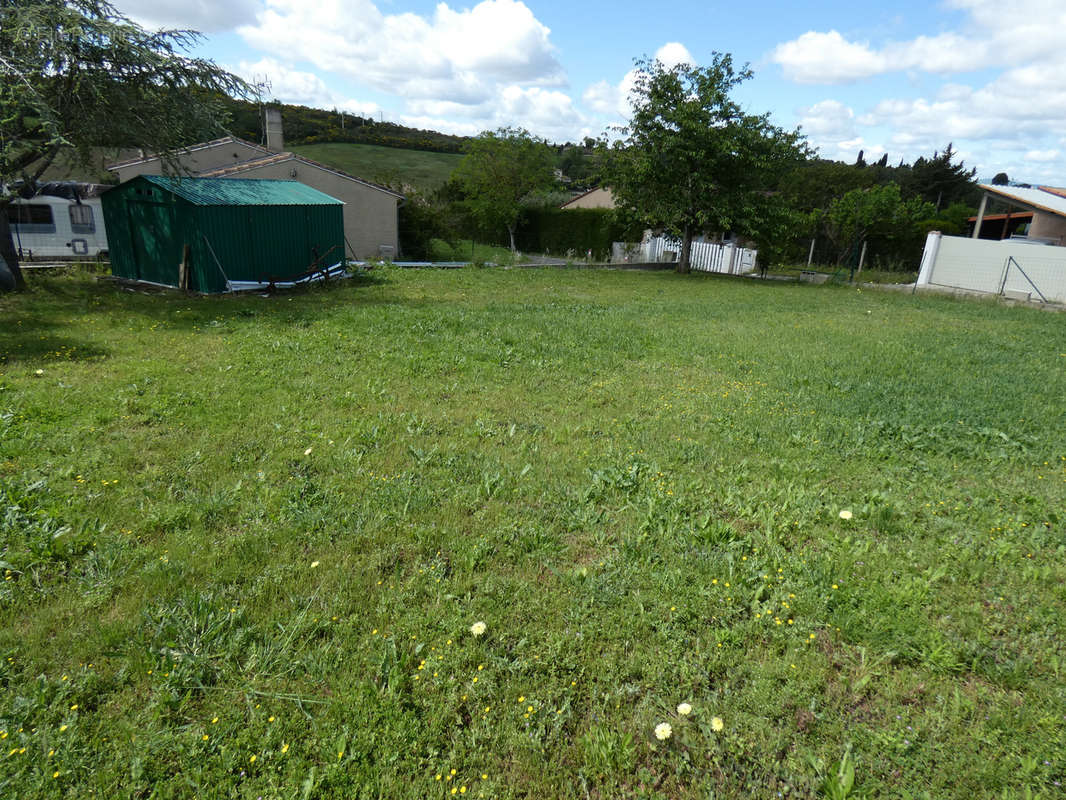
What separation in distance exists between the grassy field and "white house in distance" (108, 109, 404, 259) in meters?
15.5

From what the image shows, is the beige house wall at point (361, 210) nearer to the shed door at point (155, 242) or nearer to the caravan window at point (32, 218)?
the caravan window at point (32, 218)

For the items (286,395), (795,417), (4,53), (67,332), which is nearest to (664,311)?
(795,417)

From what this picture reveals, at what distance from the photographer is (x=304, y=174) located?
21031 mm

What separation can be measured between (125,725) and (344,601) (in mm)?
975

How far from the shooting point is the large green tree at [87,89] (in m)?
10.2

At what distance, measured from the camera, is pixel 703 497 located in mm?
4145

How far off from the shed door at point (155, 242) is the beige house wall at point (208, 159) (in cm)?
672

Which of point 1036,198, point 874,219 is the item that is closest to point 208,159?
point 874,219

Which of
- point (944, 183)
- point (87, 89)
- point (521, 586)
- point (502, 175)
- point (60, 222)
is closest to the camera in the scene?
point (521, 586)

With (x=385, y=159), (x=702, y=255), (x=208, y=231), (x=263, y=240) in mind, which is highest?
(x=385, y=159)

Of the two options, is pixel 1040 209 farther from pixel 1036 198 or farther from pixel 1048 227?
pixel 1048 227

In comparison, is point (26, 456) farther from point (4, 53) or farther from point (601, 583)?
point (4, 53)

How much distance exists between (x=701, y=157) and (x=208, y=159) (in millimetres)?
17032

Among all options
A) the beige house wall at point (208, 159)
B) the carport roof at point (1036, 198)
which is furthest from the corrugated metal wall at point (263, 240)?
the carport roof at point (1036, 198)
